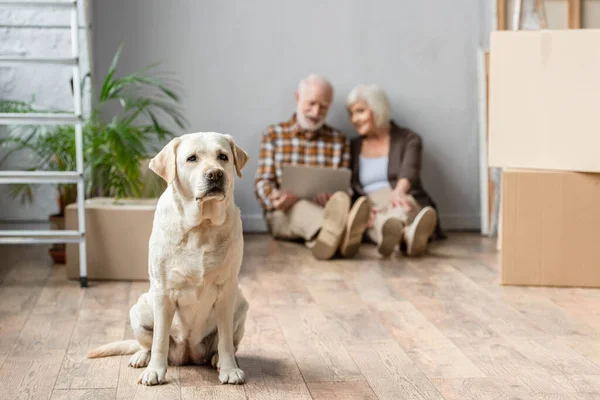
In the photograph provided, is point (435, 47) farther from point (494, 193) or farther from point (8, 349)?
point (8, 349)

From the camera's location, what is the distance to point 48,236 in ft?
11.6

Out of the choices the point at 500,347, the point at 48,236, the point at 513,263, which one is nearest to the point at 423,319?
the point at 500,347

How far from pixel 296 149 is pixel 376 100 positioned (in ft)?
1.77

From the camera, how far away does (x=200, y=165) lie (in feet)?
6.96

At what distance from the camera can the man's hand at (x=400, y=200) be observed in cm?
463

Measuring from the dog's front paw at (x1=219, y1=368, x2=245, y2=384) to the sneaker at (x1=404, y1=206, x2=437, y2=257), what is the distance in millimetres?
2128

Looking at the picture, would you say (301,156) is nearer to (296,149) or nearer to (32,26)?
(296,149)

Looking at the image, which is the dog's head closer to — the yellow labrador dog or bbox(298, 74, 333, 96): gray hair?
the yellow labrador dog

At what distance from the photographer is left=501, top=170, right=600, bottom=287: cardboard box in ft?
11.2

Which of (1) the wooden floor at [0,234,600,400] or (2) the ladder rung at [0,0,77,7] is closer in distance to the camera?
(1) the wooden floor at [0,234,600,400]

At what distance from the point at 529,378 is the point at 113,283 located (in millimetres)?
1912

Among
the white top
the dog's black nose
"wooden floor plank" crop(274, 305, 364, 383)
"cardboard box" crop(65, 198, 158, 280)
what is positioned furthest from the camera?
the white top

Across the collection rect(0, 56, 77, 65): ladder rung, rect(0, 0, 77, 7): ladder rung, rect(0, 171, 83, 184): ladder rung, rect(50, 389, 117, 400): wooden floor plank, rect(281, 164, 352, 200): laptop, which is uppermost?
rect(0, 0, 77, 7): ladder rung

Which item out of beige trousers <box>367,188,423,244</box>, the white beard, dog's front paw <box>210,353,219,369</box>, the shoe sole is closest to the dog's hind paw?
dog's front paw <box>210,353,219,369</box>
